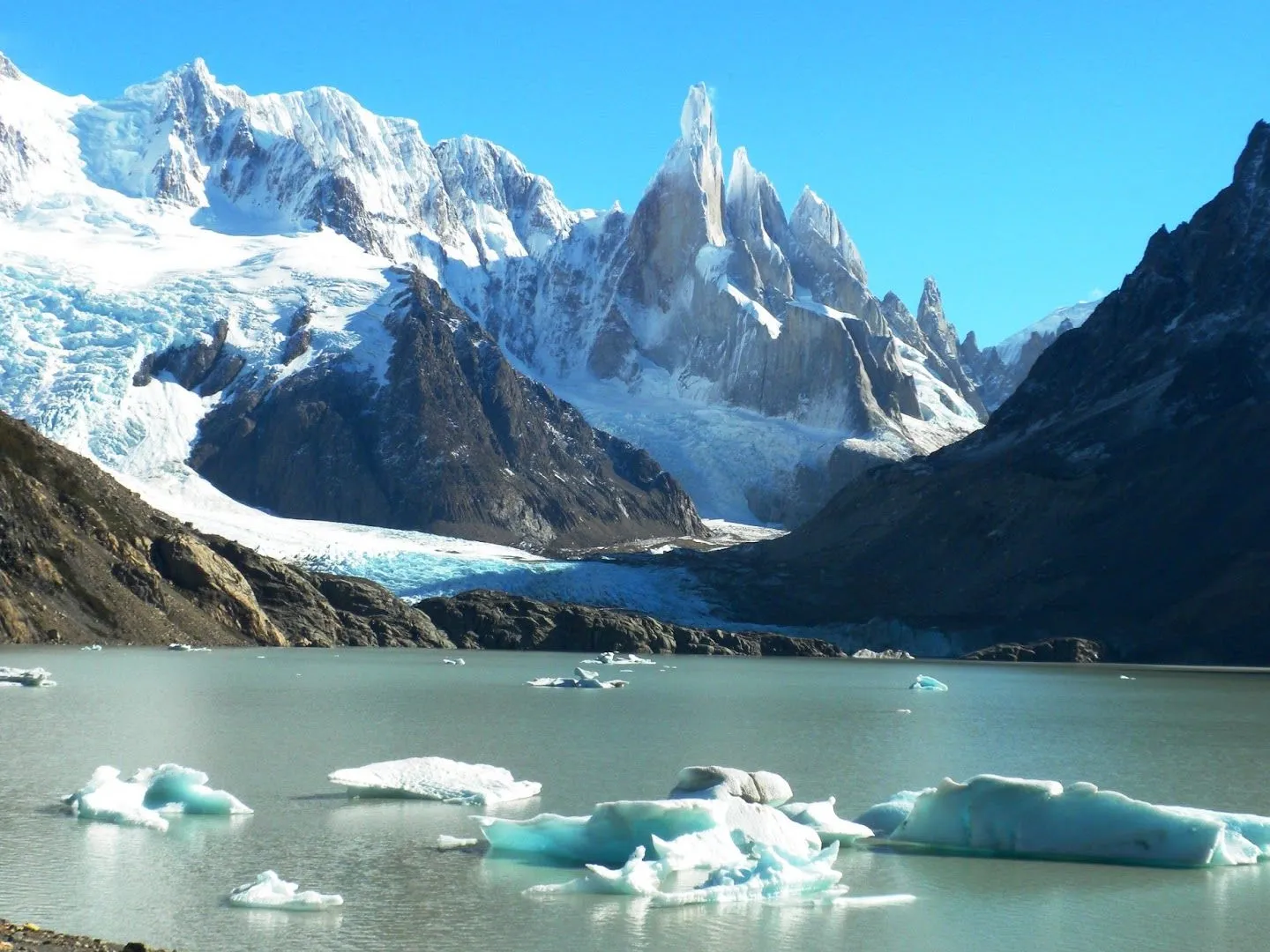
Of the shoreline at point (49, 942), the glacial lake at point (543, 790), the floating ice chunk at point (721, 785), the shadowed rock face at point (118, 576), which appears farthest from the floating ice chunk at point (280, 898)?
the shadowed rock face at point (118, 576)

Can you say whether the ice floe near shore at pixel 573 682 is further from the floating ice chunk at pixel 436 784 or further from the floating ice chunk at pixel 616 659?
the floating ice chunk at pixel 436 784

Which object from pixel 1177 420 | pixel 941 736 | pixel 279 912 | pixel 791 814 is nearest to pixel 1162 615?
pixel 1177 420

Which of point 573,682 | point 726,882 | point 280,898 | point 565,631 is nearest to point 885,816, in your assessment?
point 726,882

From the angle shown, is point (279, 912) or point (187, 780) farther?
point (187, 780)

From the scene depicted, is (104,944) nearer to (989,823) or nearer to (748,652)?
(989,823)

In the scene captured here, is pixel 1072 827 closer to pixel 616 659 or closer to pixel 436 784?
pixel 436 784
